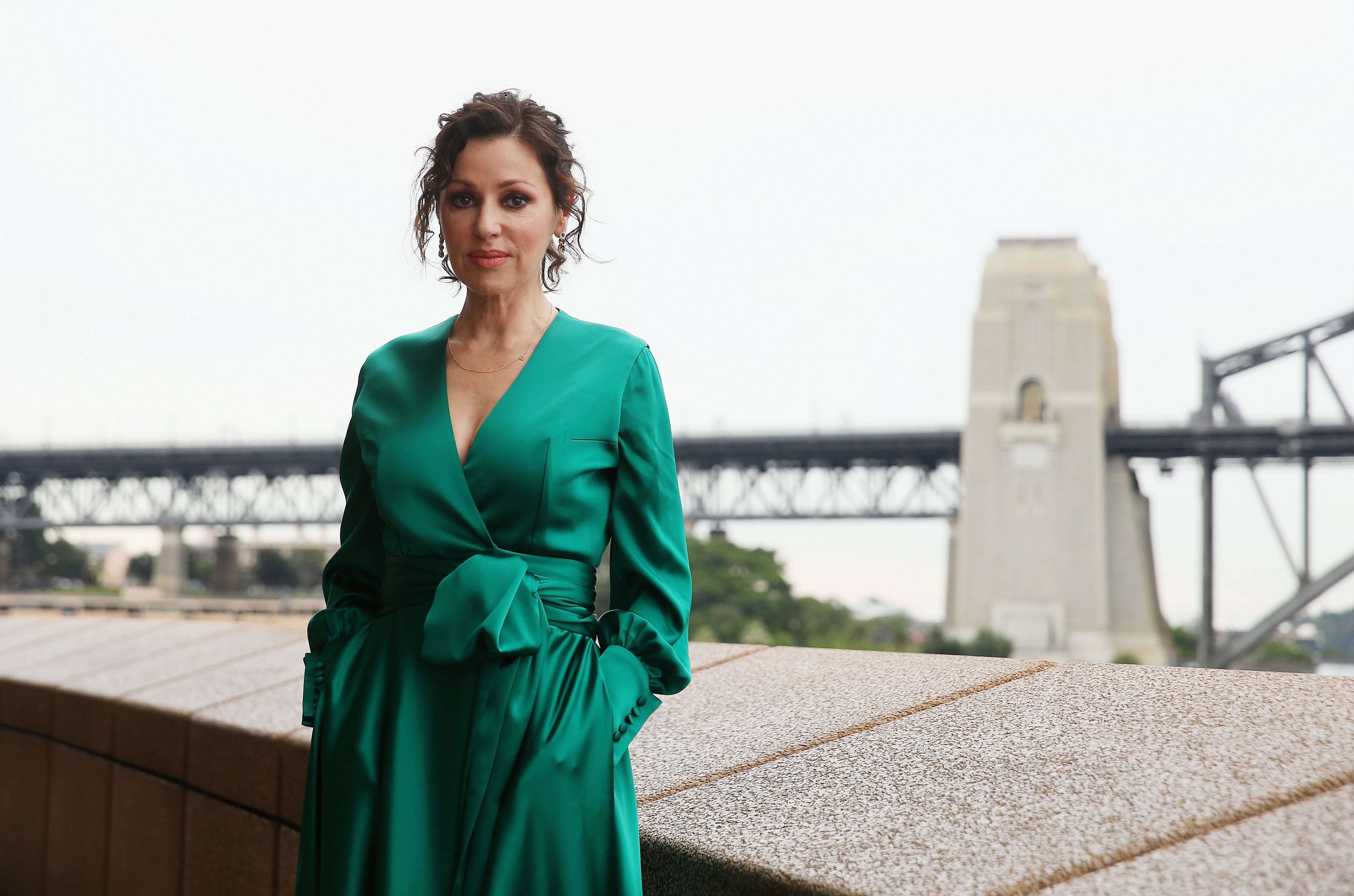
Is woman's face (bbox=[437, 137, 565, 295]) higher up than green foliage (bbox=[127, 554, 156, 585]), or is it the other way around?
woman's face (bbox=[437, 137, 565, 295])

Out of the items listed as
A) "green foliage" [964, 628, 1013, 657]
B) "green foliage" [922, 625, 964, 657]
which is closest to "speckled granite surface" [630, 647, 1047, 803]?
"green foliage" [964, 628, 1013, 657]

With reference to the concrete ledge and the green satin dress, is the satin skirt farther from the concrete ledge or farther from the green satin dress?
the concrete ledge

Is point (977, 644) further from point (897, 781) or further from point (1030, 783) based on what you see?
point (1030, 783)

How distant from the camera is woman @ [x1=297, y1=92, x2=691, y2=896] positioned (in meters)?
1.59

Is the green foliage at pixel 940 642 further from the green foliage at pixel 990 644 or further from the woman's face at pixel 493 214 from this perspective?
the woman's face at pixel 493 214

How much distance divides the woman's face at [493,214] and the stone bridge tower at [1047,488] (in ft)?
127

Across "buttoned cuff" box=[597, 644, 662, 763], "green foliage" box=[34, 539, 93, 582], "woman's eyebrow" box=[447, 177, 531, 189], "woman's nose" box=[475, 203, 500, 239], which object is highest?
"woman's eyebrow" box=[447, 177, 531, 189]

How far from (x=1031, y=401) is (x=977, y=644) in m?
9.06

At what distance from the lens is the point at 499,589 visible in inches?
62.3

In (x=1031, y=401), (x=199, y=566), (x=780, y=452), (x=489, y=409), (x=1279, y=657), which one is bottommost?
(x=199, y=566)

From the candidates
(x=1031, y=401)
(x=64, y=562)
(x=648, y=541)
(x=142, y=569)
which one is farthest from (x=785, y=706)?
(x=142, y=569)

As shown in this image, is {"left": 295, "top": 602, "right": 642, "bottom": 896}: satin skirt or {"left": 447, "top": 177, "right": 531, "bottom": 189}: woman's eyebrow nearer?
{"left": 295, "top": 602, "right": 642, "bottom": 896}: satin skirt

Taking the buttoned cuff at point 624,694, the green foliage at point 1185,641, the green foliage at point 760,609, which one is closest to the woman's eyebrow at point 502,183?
the buttoned cuff at point 624,694

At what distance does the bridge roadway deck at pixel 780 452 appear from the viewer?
122ft
